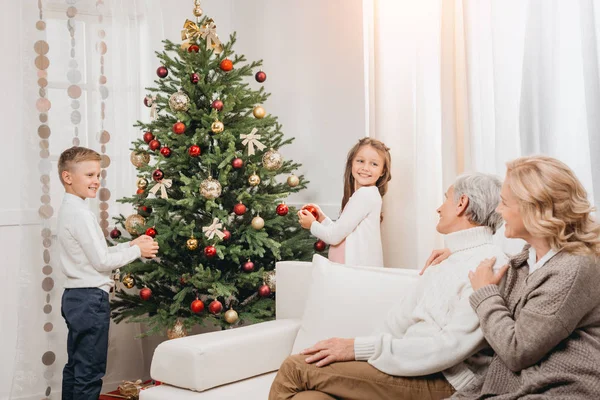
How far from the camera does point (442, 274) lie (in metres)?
2.27

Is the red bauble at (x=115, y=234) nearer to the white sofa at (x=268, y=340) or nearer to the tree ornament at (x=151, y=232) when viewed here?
the tree ornament at (x=151, y=232)

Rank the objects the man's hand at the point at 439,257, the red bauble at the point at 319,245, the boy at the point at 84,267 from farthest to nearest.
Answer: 1. the red bauble at the point at 319,245
2. the boy at the point at 84,267
3. the man's hand at the point at 439,257

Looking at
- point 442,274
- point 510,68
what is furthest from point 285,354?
point 510,68

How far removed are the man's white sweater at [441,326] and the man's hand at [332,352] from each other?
25 millimetres

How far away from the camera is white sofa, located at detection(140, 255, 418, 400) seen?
8.31ft

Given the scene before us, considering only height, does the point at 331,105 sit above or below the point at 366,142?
above

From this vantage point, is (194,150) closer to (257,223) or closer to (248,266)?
(257,223)

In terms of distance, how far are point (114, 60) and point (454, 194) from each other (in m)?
2.55

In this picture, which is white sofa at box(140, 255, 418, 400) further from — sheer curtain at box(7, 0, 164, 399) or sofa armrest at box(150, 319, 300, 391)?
sheer curtain at box(7, 0, 164, 399)

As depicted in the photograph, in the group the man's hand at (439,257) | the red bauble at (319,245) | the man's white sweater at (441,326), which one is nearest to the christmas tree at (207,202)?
the red bauble at (319,245)

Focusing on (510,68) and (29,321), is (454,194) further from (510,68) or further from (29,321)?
(29,321)

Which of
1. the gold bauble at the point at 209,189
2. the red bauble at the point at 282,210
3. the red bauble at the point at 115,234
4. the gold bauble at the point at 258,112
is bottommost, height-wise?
the red bauble at the point at 115,234

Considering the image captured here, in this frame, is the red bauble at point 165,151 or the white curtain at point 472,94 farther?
the red bauble at point 165,151

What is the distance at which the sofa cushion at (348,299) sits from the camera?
8.39ft
